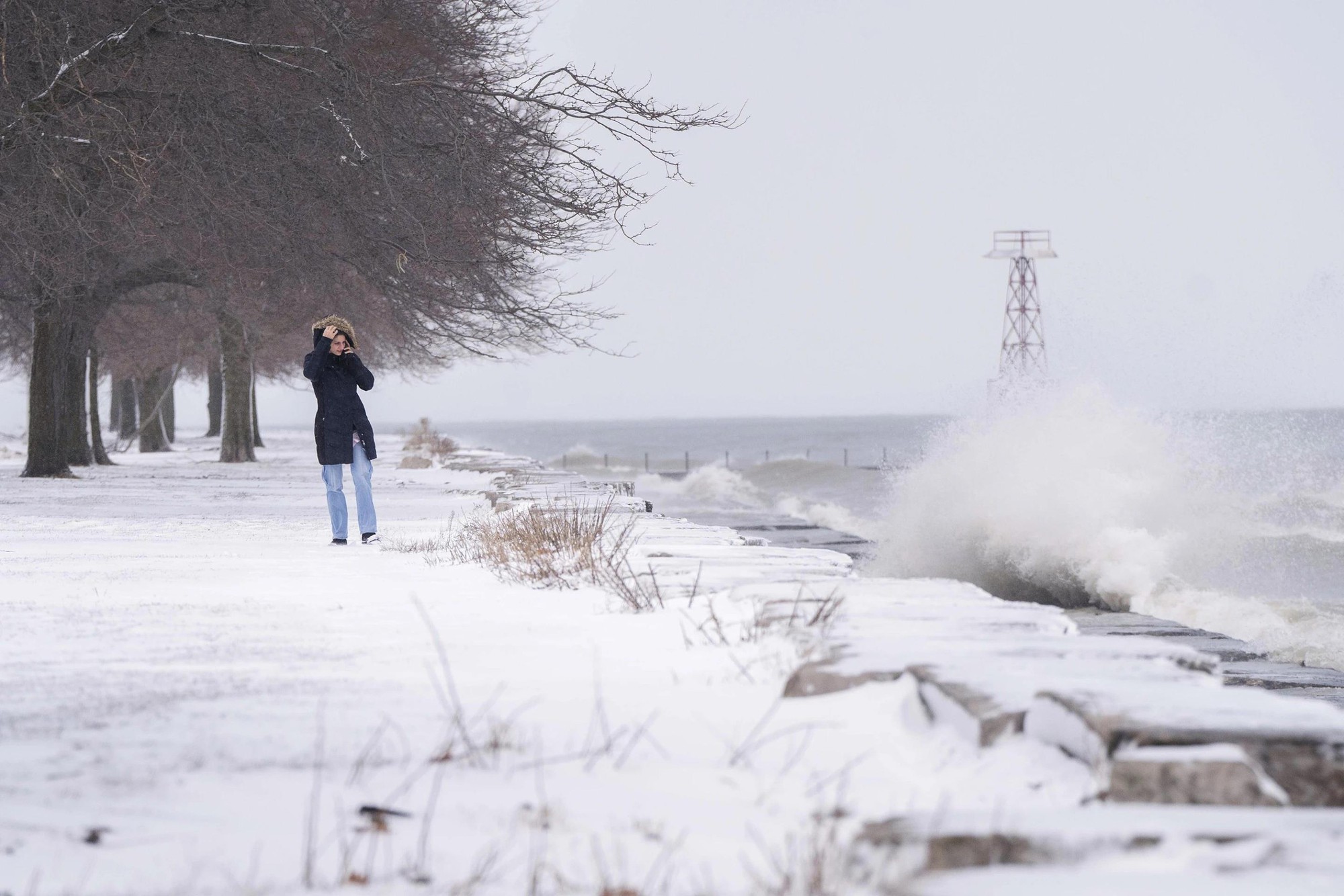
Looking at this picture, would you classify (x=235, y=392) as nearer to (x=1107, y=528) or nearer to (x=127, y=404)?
(x=1107, y=528)

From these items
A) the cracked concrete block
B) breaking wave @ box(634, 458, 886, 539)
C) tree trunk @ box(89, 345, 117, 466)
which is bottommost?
breaking wave @ box(634, 458, 886, 539)

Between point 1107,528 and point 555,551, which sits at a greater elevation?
point 555,551

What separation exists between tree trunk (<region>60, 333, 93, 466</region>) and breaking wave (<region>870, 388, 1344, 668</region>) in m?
11.3

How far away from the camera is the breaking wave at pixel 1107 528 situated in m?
12.0

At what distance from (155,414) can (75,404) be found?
28.4 ft

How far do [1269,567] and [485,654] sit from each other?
15.7m

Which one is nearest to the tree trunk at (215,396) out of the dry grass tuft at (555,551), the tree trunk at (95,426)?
the tree trunk at (95,426)

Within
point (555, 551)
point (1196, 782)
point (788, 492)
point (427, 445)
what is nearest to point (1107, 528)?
point (555, 551)

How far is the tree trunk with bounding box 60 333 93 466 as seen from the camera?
703 inches

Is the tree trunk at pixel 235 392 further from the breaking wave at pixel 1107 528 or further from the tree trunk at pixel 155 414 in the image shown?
the breaking wave at pixel 1107 528

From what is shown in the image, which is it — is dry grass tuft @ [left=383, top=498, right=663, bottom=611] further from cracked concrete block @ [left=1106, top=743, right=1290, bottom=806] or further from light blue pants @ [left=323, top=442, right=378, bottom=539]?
cracked concrete block @ [left=1106, top=743, right=1290, bottom=806]

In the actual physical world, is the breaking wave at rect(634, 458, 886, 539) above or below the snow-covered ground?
below

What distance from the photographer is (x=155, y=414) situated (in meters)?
27.8

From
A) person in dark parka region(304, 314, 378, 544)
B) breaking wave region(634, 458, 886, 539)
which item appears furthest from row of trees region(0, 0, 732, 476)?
breaking wave region(634, 458, 886, 539)
